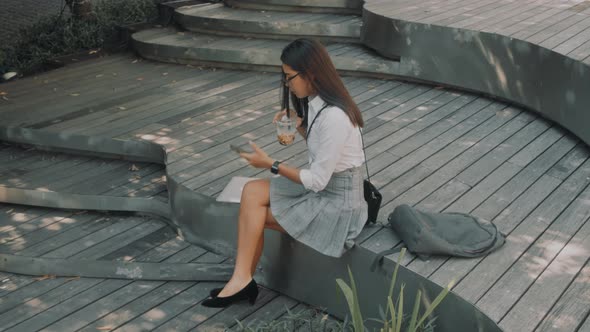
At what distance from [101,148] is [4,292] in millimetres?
1463

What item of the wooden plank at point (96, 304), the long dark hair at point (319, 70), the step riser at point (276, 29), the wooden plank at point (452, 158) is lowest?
the wooden plank at point (96, 304)

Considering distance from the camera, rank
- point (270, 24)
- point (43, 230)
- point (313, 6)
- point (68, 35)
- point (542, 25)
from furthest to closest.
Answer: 1. point (68, 35)
2. point (313, 6)
3. point (270, 24)
4. point (542, 25)
5. point (43, 230)

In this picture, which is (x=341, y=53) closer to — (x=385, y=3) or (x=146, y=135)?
(x=385, y=3)

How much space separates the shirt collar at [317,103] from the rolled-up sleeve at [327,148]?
82mm

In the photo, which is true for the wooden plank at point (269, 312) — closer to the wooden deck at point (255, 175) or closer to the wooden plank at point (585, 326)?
the wooden deck at point (255, 175)

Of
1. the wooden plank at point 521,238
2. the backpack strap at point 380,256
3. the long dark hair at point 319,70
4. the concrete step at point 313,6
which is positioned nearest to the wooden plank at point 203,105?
the concrete step at point 313,6

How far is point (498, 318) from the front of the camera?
3.06 metres

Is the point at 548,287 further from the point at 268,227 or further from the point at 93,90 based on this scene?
the point at 93,90

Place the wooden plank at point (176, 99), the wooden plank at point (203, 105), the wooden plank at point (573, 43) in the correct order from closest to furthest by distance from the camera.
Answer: the wooden plank at point (573, 43)
the wooden plank at point (203, 105)
the wooden plank at point (176, 99)

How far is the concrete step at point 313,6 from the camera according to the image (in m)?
7.15

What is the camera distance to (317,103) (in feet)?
11.0

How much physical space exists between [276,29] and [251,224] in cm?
371

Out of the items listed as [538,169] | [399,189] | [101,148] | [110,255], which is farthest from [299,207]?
[101,148]

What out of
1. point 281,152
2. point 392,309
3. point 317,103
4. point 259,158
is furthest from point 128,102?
point 392,309
